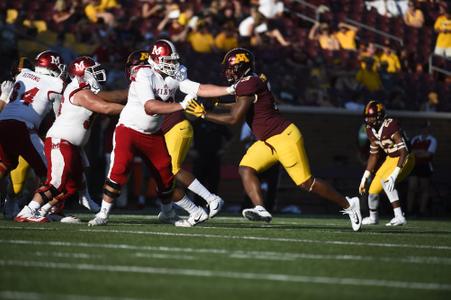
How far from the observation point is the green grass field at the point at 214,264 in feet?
20.1

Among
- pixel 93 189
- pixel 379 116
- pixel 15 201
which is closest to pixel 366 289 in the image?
pixel 15 201

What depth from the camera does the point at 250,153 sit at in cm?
1145

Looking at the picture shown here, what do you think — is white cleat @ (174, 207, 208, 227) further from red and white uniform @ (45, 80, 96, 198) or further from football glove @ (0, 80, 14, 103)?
football glove @ (0, 80, 14, 103)

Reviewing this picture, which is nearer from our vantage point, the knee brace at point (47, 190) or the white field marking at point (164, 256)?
the white field marking at point (164, 256)

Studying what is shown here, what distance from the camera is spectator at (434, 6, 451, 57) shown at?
2327 cm

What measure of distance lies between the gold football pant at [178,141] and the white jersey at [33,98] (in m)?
1.54

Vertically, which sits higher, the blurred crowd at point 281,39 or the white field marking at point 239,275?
the white field marking at point 239,275

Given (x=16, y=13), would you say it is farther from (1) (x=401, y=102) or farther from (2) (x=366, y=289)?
(2) (x=366, y=289)

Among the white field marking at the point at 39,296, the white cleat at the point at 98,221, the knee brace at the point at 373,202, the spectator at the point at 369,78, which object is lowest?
the knee brace at the point at 373,202

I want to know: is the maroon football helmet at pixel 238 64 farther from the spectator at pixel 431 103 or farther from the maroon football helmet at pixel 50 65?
the spectator at pixel 431 103

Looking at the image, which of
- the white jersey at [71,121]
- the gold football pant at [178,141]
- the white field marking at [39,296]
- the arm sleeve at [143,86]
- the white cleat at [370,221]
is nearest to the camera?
the white field marking at [39,296]

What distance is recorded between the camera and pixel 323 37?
22.0m

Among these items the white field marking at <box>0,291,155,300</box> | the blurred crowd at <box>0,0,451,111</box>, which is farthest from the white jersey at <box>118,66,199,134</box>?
the blurred crowd at <box>0,0,451,111</box>

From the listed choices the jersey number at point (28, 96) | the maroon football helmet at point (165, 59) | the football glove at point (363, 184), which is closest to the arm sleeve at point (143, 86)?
the maroon football helmet at point (165, 59)
